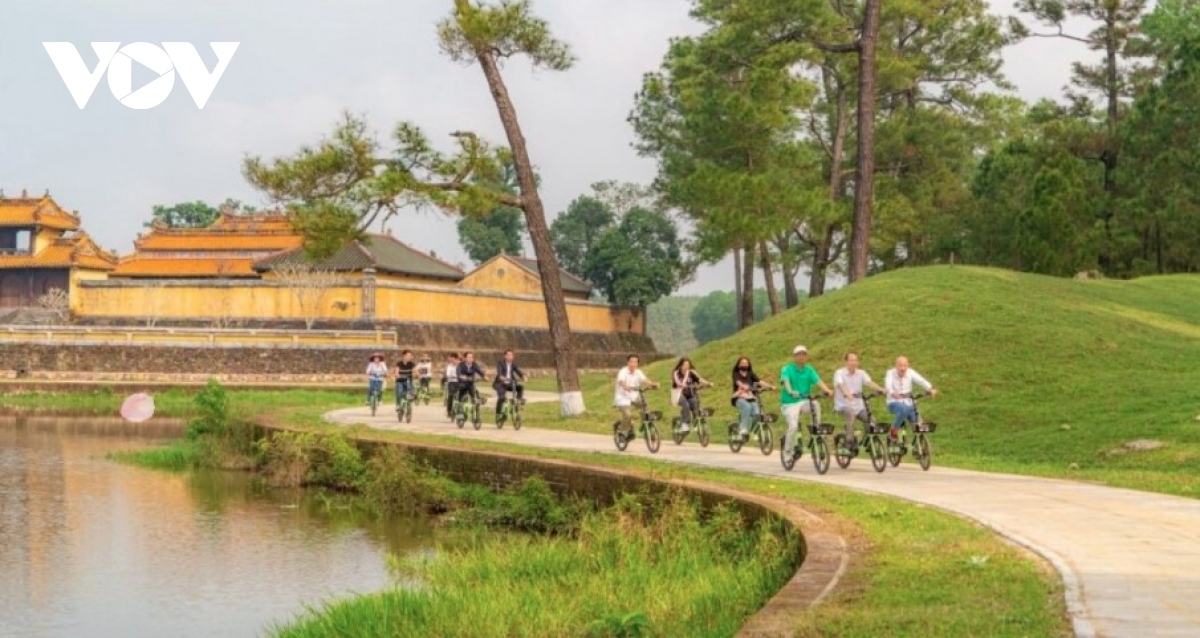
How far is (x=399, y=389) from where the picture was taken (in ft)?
101

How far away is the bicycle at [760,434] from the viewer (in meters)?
20.7

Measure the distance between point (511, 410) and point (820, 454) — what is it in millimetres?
11355

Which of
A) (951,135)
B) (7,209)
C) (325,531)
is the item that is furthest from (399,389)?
(7,209)

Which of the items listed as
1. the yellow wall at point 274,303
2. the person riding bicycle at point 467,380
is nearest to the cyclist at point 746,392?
the person riding bicycle at point 467,380

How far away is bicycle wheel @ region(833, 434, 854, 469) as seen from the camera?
1844 cm

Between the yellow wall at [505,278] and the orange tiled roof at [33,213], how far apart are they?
20872mm

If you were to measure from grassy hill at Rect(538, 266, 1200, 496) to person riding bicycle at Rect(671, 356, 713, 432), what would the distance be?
3742mm

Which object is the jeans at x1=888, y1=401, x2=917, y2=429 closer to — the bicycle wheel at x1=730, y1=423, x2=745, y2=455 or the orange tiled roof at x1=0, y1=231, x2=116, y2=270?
the bicycle wheel at x1=730, y1=423, x2=745, y2=455

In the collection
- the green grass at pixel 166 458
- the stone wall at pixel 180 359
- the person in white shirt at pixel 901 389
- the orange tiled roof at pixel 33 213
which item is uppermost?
the orange tiled roof at pixel 33 213

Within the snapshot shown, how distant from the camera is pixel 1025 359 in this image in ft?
91.9

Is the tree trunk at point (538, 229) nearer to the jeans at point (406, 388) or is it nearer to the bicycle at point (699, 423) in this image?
the jeans at point (406, 388)

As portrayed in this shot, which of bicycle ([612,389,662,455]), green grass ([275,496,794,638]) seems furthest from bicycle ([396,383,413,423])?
green grass ([275,496,794,638])

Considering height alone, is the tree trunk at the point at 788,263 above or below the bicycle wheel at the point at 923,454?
above

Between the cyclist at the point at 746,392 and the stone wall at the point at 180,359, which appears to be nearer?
the cyclist at the point at 746,392
